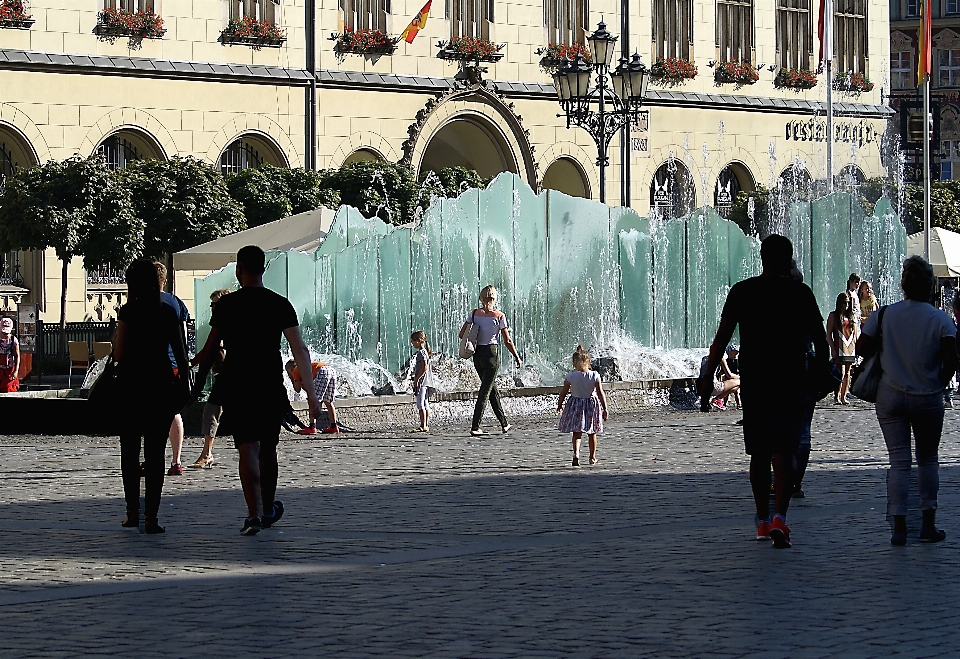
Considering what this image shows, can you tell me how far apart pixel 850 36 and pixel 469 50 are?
52.2ft

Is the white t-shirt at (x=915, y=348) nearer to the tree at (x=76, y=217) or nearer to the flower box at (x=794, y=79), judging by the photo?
the tree at (x=76, y=217)

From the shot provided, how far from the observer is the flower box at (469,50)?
43438mm

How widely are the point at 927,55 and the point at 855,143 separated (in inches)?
331

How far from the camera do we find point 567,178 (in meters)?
47.8

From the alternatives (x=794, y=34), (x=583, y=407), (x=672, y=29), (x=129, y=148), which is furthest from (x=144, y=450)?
(x=794, y=34)

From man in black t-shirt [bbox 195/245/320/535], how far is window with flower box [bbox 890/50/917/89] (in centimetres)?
6602

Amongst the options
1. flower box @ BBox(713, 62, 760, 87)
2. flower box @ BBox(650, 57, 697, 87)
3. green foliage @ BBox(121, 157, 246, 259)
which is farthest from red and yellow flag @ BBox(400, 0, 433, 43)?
flower box @ BBox(713, 62, 760, 87)

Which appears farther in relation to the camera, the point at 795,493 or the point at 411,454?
the point at 411,454

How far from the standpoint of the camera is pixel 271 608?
816cm

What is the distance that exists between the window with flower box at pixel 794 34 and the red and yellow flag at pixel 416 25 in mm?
14424

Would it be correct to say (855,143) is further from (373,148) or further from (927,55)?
(373,148)

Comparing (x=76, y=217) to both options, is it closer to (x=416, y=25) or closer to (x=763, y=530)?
(x=416, y=25)

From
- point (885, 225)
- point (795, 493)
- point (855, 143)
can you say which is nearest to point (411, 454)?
point (795, 493)

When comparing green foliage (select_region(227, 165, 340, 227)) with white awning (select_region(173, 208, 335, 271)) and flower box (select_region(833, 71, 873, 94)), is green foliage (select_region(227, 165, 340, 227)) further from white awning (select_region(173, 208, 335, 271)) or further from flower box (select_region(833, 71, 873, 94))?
flower box (select_region(833, 71, 873, 94))
